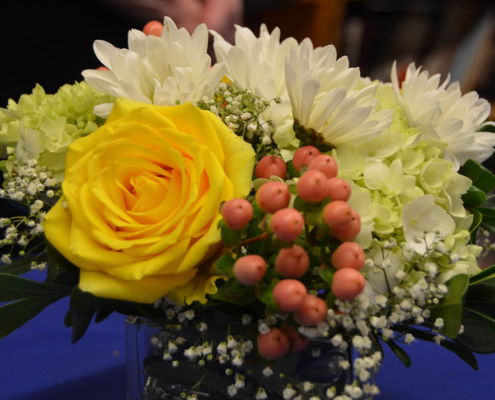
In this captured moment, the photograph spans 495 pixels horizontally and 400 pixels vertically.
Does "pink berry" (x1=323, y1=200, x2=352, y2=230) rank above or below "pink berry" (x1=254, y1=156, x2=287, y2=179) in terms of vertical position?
above

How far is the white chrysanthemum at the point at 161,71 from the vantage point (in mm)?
411

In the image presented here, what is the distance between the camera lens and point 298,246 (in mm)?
306

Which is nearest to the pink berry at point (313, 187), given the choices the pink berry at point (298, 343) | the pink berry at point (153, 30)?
the pink berry at point (298, 343)

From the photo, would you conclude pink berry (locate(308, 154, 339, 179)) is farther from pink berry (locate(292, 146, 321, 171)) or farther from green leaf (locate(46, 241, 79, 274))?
green leaf (locate(46, 241, 79, 274))

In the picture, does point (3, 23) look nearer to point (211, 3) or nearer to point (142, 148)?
point (211, 3)

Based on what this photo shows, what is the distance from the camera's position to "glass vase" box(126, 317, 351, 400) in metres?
0.38

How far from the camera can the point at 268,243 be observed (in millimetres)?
344

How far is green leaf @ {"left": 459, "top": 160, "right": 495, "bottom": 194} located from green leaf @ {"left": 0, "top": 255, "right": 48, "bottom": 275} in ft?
1.35

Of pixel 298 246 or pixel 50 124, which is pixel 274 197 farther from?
pixel 50 124

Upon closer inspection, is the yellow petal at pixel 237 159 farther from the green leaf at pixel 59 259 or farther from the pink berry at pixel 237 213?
the green leaf at pixel 59 259

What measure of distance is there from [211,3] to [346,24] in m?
0.89

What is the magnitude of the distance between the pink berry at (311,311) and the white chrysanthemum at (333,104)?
149mm

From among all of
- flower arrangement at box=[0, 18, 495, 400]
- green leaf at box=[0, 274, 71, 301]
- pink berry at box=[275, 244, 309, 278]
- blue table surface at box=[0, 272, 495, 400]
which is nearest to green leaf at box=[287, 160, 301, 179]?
flower arrangement at box=[0, 18, 495, 400]

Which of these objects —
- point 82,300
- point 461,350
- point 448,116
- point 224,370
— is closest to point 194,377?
point 224,370
